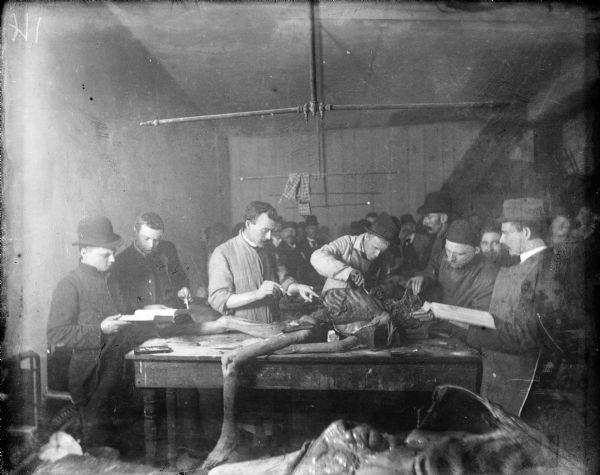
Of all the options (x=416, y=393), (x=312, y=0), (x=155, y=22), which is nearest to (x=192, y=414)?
(x=416, y=393)

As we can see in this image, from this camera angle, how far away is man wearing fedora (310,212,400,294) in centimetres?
314

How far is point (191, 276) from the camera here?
10.6ft

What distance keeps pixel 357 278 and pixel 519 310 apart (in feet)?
3.29

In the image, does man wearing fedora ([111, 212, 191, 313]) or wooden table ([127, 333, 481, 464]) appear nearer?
wooden table ([127, 333, 481, 464])

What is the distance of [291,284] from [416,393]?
3.28ft

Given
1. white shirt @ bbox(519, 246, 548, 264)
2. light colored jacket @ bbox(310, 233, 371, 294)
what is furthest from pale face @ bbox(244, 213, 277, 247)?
white shirt @ bbox(519, 246, 548, 264)

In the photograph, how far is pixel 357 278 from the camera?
315 centimetres

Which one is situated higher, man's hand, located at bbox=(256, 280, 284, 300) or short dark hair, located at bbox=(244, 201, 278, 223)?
short dark hair, located at bbox=(244, 201, 278, 223)

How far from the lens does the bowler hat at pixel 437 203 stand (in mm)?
3109

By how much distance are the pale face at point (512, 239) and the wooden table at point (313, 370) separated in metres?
0.66

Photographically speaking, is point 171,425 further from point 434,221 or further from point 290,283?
point 434,221

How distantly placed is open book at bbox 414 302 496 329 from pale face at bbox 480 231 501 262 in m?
0.34

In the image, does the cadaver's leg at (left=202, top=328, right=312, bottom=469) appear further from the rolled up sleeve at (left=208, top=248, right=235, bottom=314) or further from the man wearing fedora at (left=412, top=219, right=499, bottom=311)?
the man wearing fedora at (left=412, top=219, right=499, bottom=311)

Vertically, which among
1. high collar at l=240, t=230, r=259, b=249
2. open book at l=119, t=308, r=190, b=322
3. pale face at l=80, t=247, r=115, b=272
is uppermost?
high collar at l=240, t=230, r=259, b=249
